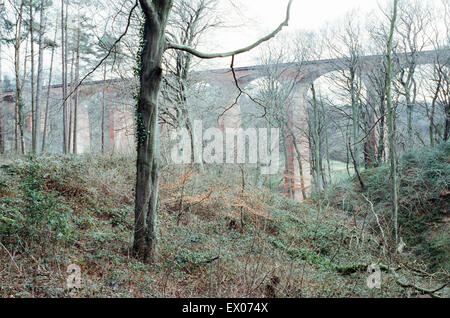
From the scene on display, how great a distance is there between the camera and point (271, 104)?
1753 cm

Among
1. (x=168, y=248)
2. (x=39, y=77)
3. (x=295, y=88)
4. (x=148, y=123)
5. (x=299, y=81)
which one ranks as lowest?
(x=168, y=248)

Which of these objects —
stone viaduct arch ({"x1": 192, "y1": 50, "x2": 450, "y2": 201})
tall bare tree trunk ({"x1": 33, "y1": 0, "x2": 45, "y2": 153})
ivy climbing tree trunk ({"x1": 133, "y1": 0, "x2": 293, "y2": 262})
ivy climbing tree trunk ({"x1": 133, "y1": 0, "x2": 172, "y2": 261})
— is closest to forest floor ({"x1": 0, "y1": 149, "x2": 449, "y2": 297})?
ivy climbing tree trunk ({"x1": 133, "y1": 0, "x2": 293, "y2": 262})

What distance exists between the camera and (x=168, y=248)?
6.50 m

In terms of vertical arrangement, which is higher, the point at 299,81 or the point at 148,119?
the point at 299,81

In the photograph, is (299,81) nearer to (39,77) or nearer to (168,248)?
(39,77)

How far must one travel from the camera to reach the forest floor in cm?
461

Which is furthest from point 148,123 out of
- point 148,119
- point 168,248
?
point 168,248

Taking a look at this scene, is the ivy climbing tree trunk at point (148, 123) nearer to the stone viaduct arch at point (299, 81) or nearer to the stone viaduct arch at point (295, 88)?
the stone viaduct arch at point (295, 88)

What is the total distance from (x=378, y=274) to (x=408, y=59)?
13.2 meters

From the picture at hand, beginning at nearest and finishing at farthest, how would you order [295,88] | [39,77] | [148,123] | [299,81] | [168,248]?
[148,123] < [168,248] < [39,77] < [299,81] < [295,88]

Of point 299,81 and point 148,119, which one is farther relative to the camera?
point 299,81
